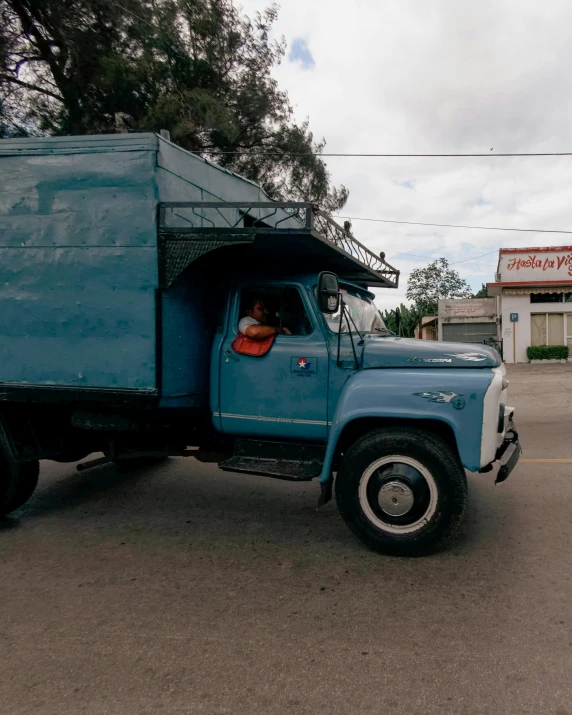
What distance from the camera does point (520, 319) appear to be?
25953mm

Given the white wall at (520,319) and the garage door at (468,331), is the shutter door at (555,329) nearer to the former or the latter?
the white wall at (520,319)

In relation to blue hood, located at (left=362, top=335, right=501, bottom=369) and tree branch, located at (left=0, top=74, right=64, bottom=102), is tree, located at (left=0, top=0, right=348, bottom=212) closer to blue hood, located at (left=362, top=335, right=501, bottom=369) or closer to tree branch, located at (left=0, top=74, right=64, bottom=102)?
tree branch, located at (left=0, top=74, right=64, bottom=102)

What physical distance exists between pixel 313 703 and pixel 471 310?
91.4ft

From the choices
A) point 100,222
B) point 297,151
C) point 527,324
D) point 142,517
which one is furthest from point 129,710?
point 527,324

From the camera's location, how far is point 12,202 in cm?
429

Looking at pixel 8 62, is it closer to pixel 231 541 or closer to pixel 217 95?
pixel 217 95

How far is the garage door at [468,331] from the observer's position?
27484mm

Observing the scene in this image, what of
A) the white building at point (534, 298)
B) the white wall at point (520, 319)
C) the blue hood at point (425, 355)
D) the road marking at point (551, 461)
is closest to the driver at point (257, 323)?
the blue hood at point (425, 355)

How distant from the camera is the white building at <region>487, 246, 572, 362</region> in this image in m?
25.6

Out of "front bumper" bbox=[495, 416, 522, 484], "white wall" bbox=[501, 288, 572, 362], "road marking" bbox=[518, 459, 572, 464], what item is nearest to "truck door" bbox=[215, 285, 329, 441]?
"front bumper" bbox=[495, 416, 522, 484]

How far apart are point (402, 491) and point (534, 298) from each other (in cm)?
2507

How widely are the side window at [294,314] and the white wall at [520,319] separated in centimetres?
2370

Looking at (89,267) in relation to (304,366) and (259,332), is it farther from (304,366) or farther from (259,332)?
(304,366)

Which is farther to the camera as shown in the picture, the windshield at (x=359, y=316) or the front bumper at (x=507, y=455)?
the windshield at (x=359, y=316)
